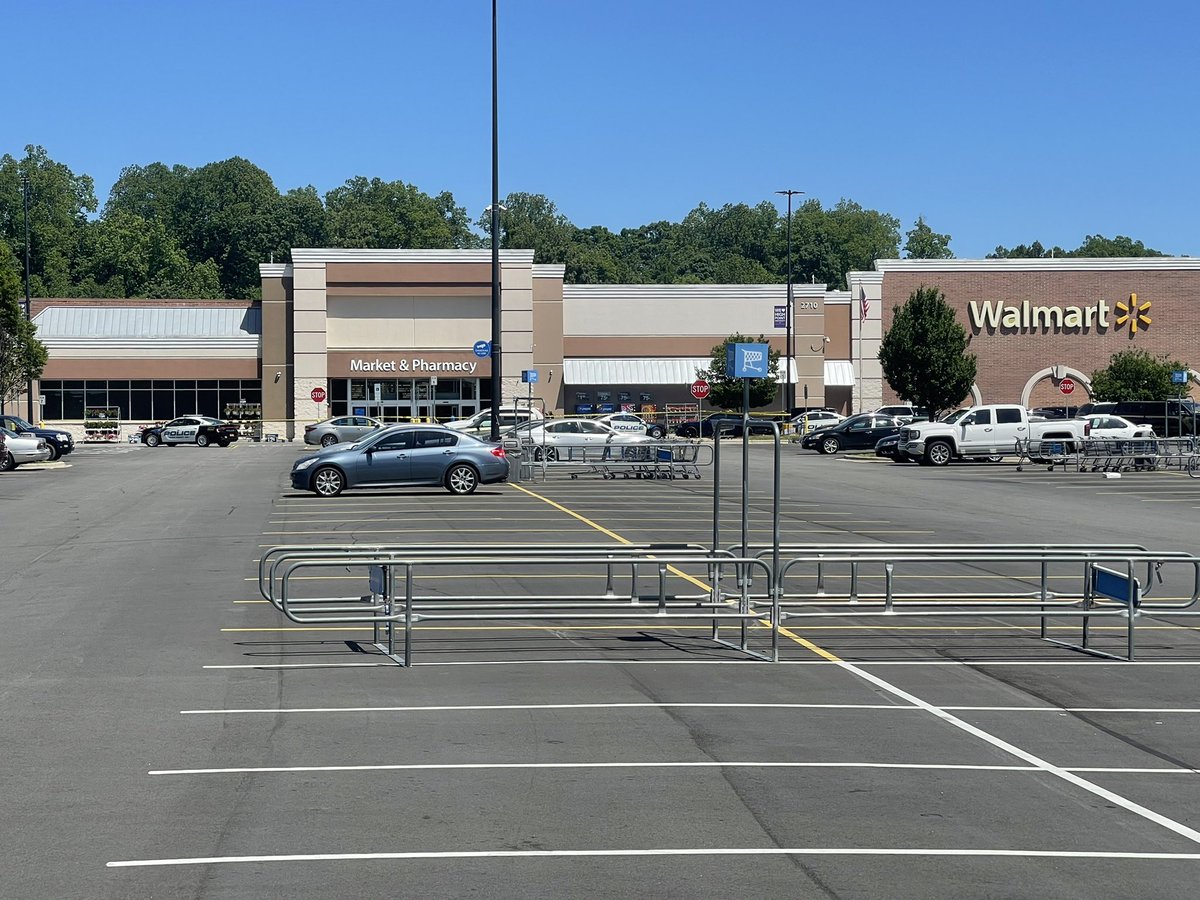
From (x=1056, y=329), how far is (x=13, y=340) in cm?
5168

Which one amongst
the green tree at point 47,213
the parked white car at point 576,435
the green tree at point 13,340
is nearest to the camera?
the parked white car at point 576,435

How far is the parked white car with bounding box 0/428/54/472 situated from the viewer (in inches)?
1638

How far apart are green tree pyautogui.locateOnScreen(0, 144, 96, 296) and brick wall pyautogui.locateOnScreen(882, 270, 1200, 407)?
216ft

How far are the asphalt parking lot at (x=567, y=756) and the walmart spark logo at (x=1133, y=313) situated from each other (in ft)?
212

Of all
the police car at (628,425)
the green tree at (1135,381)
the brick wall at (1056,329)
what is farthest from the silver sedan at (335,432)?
the green tree at (1135,381)

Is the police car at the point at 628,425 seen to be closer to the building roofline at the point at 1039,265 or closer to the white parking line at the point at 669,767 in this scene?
the building roofline at the point at 1039,265

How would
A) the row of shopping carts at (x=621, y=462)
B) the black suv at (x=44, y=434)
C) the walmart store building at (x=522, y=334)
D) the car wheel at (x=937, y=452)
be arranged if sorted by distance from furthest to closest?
1. the walmart store building at (x=522, y=334)
2. the black suv at (x=44, y=434)
3. the car wheel at (x=937, y=452)
4. the row of shopping carts at (x=621, y=462)

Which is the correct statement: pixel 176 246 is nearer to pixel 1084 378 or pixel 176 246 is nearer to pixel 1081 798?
pixel 1084 378

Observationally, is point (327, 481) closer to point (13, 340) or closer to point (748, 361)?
point (748, 361)

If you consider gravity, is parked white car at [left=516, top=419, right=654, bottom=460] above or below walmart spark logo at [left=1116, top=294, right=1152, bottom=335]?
below

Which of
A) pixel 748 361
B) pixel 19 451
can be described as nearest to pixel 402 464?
pixel 19 451

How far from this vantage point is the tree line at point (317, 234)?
12011 cm

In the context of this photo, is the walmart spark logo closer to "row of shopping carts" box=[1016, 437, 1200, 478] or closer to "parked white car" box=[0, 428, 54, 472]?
"row of shopping carts" box=[1016, 437, 1200, 478]

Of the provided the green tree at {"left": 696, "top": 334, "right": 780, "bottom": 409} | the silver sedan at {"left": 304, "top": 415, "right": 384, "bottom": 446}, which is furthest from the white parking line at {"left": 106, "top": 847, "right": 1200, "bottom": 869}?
the green tree at {"left": 696, "top": 334, "right": 780, "bottom": 409}
